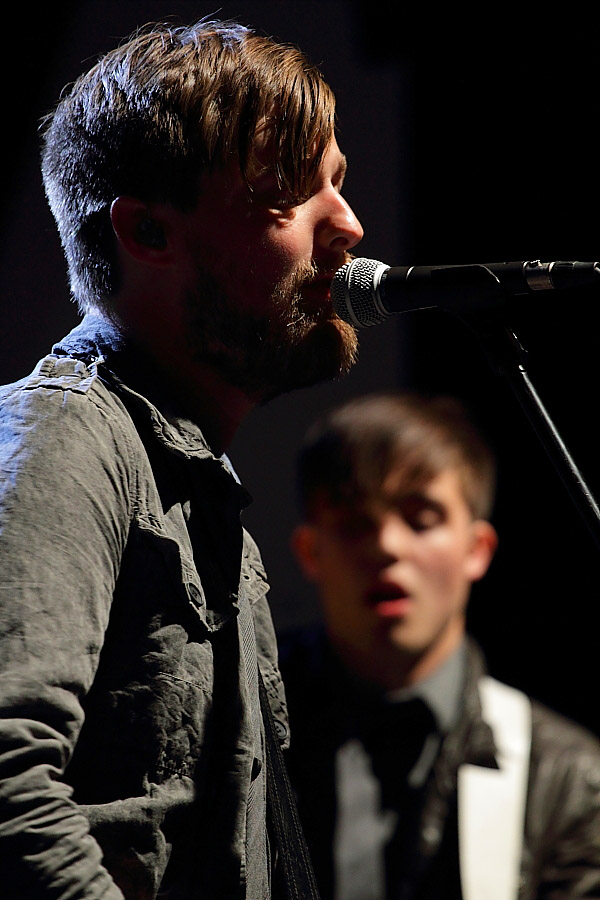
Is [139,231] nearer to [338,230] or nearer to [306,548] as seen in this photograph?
[338,230]

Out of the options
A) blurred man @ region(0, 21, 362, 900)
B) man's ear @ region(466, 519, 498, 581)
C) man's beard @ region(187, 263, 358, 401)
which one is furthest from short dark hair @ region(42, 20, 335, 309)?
man's ear @ region(466, 519, 498, 581)

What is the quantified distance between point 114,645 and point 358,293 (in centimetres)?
55

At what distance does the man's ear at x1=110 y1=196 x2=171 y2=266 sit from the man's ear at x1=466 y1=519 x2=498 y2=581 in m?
1.64

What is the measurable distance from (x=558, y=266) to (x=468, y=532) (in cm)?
173

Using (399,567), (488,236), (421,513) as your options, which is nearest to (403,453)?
(421,513)

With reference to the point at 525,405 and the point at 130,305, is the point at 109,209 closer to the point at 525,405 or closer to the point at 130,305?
the point at 130,305

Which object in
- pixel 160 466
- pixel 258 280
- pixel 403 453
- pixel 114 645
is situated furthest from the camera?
pixel 403 453

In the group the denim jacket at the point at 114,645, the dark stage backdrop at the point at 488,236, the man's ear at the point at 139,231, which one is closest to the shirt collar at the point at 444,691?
the dark stage backdrop at the point at 488,236

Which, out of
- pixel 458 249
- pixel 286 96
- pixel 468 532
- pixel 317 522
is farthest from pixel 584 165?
pixel 286 96

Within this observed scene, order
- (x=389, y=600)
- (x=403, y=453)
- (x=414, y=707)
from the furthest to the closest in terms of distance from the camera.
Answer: (x=403, y=453)
(x=389, y=600)
(x=414, y=707)

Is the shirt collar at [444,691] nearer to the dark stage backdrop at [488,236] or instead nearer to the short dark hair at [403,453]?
the dark stage backdrop at [488,236]

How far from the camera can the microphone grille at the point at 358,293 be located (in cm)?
121

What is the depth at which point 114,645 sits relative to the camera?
107 centimetres

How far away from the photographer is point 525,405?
1.10 meters
